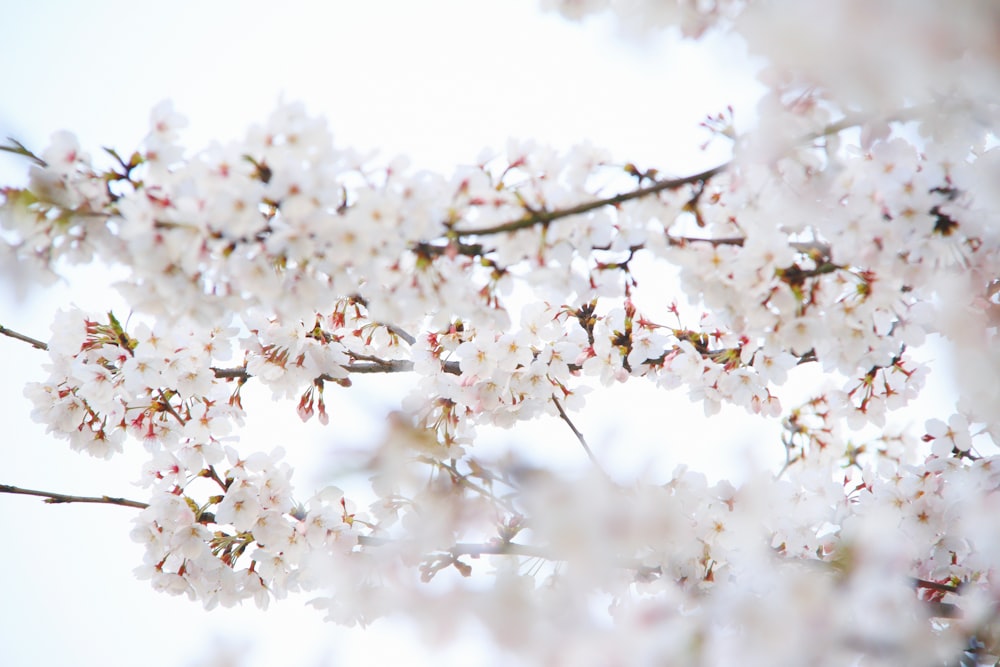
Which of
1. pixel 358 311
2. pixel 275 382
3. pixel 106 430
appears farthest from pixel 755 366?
pixel 106 430

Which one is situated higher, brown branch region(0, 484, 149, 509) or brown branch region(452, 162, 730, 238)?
brown branch region(452, 162, 730, 238)

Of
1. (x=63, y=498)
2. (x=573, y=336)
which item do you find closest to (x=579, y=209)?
(x=573, y=336)

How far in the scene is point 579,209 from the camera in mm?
1674

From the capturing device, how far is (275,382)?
8.64ft

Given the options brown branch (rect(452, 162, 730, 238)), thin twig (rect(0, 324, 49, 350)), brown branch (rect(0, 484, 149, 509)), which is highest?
brown branch (rect(452, 162, 730, 238))

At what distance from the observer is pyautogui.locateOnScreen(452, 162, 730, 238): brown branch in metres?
1.67

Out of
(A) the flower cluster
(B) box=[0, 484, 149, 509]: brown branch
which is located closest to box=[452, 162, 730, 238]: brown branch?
(A) the flower cluster

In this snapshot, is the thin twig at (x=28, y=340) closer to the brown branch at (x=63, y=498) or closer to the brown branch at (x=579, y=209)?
the brown branch at (x=63, y=498)

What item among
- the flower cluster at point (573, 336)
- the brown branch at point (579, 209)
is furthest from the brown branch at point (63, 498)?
the brown branch at point (579, 209)

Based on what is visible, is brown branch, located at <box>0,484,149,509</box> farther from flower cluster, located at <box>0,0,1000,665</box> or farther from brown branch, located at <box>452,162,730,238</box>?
brown branch, located at <box>452,162,730,238</box>

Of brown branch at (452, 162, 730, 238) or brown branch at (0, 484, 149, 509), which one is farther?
brown branch at (0, 484, 149, 509)

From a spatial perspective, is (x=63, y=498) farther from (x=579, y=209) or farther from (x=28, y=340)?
(x=579, y=209)

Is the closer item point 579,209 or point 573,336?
point 579,209

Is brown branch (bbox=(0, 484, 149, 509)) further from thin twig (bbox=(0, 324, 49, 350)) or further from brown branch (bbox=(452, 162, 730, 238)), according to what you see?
brown branch (bbox=(452, 162, 730, 238))
